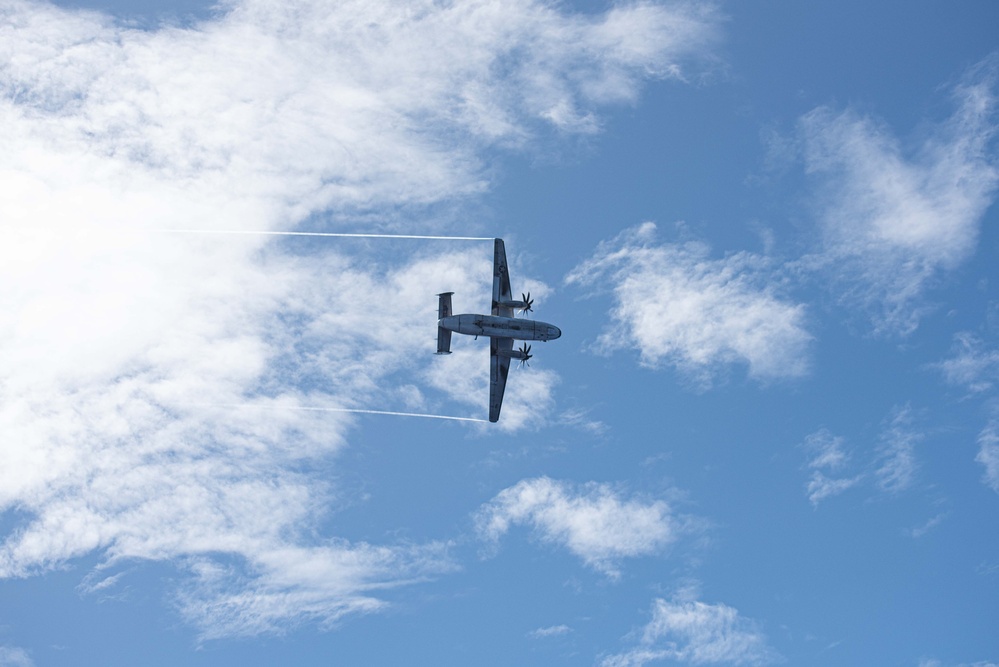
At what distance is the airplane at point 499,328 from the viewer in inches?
4833

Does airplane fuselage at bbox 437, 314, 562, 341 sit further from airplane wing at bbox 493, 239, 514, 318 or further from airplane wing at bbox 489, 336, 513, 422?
airplane wing at bbox 489, 336, 513, 422

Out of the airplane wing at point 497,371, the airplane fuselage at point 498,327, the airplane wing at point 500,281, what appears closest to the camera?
the airplane fuselage at point 498,327

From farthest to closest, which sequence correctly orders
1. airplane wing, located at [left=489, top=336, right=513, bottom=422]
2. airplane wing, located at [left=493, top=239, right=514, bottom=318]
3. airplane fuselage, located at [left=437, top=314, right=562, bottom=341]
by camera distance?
airplane wing, located at [left=489, top=336, right=513, bottom=422] → airplane wing, located at [left=493, top=239, right=514, bottom=318] → airplane fuselage, located at [left=437, top=314, right=562, bottom=341]

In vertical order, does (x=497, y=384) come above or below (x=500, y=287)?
below

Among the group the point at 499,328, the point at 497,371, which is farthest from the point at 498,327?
the point at 497,371

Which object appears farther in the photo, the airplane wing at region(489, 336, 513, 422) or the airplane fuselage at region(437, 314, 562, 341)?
the airplane wing at region(489, 336, 513, 422)

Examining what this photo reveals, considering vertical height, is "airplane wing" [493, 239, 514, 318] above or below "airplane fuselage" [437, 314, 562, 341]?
above

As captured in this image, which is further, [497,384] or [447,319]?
[497,384]

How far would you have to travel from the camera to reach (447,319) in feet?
402

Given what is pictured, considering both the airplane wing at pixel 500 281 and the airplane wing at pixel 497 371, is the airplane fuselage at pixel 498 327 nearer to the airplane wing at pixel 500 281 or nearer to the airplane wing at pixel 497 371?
the airplane wing at pixel 500 281

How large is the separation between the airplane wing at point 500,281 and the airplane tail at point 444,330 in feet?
24.8

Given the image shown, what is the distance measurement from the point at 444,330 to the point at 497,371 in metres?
13.4

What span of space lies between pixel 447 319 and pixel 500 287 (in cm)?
1061

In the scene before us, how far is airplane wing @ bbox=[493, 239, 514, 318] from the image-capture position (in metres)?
128
